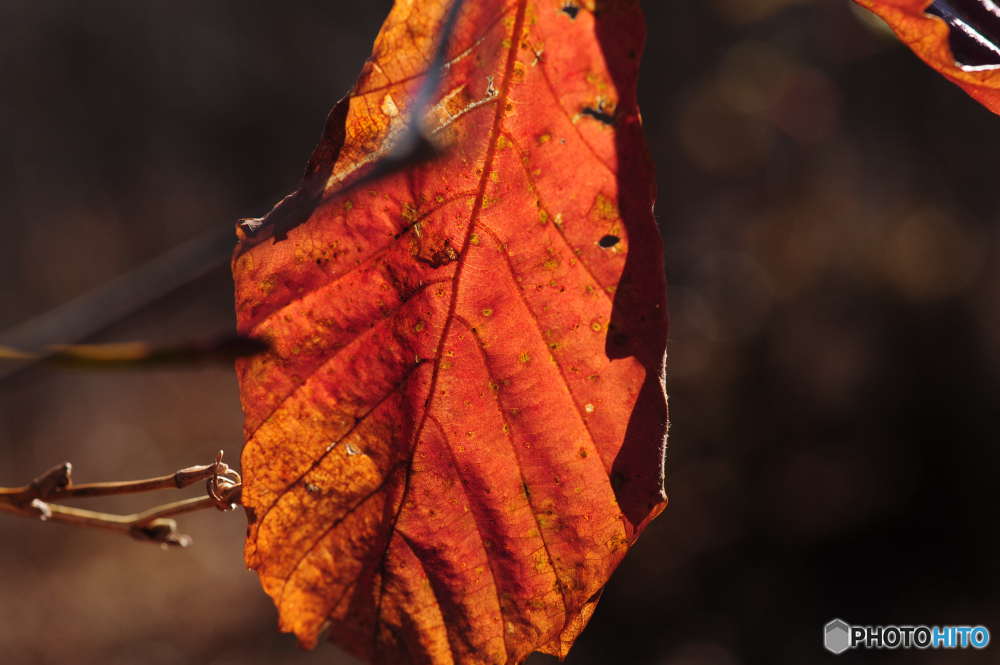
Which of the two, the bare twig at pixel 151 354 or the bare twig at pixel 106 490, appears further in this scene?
the bare twig at pixel 106 490

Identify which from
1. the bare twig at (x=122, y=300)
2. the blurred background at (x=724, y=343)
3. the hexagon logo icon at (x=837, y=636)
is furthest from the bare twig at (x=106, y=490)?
the hexagon logo icon at (x=837, y=636)

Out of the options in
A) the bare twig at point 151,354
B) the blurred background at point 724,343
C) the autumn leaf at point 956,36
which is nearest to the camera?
the bare twig at point 151,354

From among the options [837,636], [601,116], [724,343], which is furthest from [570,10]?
[837,636]

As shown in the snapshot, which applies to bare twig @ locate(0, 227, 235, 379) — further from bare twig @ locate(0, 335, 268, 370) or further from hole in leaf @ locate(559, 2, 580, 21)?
hole in leaf @ locate(559, 2, 580, 21)

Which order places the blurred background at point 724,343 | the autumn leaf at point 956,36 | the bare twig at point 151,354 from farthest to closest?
the blurred background at point 724,343 < the autumn leaf at point 956,36 < the bare twig at point 151,354

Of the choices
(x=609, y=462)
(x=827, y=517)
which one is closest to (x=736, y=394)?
(x=827, y=517)

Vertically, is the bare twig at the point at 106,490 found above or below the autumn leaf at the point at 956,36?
above

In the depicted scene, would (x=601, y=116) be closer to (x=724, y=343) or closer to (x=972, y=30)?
(x=972, y=30)

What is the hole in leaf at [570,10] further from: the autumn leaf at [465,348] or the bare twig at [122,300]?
the bare twig at [122,300]
